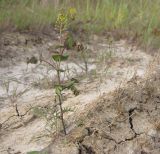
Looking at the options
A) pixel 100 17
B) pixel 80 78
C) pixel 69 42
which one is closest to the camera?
pixel 80 78

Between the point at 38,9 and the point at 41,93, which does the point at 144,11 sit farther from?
the point at 41,93

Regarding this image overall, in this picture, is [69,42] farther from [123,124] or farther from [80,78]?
[123,124]

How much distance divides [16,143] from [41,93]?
0.77 meters

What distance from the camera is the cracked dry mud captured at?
9.19ft

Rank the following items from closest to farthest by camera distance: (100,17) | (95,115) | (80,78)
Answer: (95,115) < (80,78) < (100,17)

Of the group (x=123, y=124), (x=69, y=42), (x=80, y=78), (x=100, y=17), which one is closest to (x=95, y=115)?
(x=123, y=124)

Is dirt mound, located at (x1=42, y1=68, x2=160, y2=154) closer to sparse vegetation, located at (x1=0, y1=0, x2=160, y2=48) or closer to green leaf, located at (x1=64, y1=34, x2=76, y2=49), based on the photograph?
green leaf, located at (x1=64, y1=34, x2=76, y2=49)

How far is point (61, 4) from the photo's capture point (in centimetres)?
516

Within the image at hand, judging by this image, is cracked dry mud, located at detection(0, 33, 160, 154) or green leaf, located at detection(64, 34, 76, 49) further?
green leaf, located at detection(64, 34, 76, 49)

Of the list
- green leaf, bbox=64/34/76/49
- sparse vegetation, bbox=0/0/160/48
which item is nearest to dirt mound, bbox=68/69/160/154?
green leaf, bbox=64/34/76/49

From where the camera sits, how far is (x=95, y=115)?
9.68ft

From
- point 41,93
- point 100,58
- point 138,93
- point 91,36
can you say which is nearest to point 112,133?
point 138,93

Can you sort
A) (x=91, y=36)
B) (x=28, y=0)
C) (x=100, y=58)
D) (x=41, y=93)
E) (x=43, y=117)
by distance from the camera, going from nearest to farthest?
1. (x=43, y=117)
2. (x=41, y=93)
3. (x=100, y=58)
4. (x=91, y=36)
5. (x=28, y=0)

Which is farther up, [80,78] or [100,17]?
[100,17]
